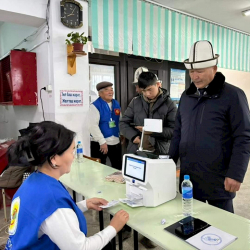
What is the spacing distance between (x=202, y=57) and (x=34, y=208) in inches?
51.2

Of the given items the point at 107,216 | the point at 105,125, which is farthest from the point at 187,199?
the point at 105,125

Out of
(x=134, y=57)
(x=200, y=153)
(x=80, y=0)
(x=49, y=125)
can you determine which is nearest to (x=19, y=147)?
(x=49, y=125)

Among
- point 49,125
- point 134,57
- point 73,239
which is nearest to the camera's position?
point 73,239

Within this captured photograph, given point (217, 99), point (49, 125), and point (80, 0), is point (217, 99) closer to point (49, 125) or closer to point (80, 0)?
point (49, 125)

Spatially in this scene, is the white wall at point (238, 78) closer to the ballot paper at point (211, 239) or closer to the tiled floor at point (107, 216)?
the tiled floor at point (107, 216)

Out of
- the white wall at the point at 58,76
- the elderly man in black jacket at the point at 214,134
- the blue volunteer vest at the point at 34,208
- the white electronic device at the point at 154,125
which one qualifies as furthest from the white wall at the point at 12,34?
the blue volunteer vest at the point at 34,208

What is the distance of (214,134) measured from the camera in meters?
1.48

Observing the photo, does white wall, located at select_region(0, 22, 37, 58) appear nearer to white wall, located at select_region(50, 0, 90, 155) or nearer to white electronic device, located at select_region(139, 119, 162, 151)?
white wall, located at select_region(50, 0, 90, 155)

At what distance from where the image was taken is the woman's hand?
1122 millimetres

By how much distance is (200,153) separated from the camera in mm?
1526

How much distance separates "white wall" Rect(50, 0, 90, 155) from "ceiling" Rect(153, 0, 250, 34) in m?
1.52

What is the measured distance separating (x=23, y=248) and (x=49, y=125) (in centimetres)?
48

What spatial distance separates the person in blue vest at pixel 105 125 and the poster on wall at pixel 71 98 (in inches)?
6.8

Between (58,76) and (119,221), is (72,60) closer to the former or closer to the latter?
(58,76)
